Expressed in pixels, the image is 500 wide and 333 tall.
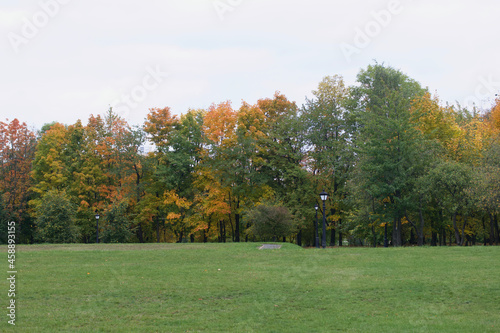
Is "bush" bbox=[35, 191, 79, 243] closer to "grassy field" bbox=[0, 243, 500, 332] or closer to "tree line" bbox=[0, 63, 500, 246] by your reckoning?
"tree line" bbox=[0, 63, 500, 246]

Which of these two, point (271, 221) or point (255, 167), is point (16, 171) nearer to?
point (255, 167)

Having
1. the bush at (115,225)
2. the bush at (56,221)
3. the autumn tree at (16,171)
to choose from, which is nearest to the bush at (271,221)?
the bush at (115,225)

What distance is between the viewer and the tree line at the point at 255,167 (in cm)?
3067

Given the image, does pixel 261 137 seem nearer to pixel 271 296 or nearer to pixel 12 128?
pixel 12 128

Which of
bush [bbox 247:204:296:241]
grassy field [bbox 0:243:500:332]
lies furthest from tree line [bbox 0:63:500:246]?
grassy field [bbox 0:243:500:332]

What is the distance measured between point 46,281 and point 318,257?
1135 cm

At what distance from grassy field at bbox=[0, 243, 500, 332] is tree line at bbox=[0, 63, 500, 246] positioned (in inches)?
454

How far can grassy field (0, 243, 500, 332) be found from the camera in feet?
28.4

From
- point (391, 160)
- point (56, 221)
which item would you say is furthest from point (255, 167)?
point (56, 221)

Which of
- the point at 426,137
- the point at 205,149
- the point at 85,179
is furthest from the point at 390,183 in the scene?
the point at 85,179

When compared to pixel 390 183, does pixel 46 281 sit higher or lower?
lower

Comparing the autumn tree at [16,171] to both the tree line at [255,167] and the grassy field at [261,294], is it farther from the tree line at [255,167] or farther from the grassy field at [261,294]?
the grassy field at [261,294]

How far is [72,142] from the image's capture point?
43.5m

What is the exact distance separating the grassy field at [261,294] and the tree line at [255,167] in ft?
37.8
